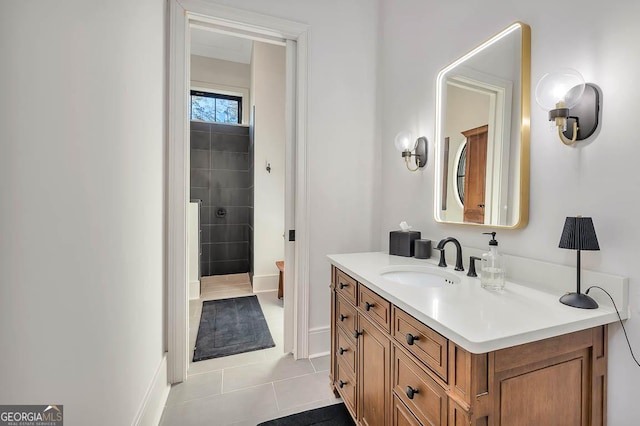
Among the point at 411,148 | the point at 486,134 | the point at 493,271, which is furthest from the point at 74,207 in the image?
A: the point at 411,148

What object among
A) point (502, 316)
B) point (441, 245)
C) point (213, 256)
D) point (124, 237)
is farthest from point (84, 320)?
point (213, 256)

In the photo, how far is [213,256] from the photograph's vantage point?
4.36 m

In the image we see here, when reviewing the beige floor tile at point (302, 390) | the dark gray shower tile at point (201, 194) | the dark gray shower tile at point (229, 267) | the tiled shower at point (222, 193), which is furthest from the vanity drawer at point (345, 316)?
the dark gray shower tile at point (201, 194)

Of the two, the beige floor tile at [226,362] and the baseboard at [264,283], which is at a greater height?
the baseboard at [264,283]

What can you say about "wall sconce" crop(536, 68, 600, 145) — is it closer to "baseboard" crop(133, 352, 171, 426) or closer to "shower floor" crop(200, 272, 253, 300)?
"baseboard" crop(133, 352, 171, 426)

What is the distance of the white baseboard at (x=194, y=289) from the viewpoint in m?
3.35

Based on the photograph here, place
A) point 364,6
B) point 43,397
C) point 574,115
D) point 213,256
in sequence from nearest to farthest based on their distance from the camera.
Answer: point 43,397 → point 574,115 → point 364,6 → point 213,256

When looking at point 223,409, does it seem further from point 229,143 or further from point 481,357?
point 229,143

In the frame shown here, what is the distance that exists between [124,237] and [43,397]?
58 centimetres

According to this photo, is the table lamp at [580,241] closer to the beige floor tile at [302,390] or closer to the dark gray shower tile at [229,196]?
the beige floor tile at [302,390]

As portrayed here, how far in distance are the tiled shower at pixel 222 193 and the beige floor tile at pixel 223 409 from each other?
263cm

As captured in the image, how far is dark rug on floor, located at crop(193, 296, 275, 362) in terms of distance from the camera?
7.53ft

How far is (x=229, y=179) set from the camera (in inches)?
174

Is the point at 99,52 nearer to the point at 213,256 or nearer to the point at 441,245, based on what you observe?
the point at 441,245
